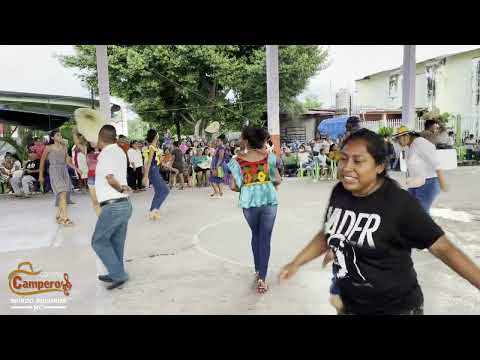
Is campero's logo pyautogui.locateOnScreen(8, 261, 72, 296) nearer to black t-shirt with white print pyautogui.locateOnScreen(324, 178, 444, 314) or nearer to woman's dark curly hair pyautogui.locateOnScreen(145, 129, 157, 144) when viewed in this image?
woman's dark curly hair pyautogui.locateOnScreen(145, 129, 157, 144)

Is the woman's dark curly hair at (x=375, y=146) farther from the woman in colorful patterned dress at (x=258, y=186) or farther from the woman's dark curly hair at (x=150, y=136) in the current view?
the woman's dark curly hair at (x=150, y=136)

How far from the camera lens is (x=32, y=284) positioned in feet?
14.2

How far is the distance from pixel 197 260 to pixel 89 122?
2098mm

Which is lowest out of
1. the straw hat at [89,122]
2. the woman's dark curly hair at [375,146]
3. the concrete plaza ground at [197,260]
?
the concrete plaza ground at [197,260]

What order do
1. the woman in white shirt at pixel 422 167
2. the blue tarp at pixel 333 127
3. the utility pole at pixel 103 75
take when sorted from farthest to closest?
the blue tarp at pixel 333 127
the utility pole at pixel 103 75
the woman in white shirt at pixel 422 167

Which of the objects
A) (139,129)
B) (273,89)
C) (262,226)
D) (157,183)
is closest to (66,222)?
(157,183)

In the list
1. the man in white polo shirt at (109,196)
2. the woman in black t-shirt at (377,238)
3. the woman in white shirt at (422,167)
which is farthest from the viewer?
the woman in white shirt at (422,167)

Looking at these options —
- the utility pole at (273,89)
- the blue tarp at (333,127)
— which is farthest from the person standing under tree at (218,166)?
the blue tarp at (333,127)

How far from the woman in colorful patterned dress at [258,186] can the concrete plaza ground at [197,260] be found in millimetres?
450

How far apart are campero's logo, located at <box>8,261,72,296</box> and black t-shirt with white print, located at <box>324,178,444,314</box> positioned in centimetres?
319

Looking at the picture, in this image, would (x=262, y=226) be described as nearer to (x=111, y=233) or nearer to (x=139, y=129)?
(x=111, y=233)

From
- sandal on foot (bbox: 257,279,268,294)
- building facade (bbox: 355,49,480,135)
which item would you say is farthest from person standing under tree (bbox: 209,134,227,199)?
building facade (bbox: 355,49,480,135)

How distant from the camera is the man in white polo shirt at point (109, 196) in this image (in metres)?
3.83

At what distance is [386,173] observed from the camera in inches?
76.3
